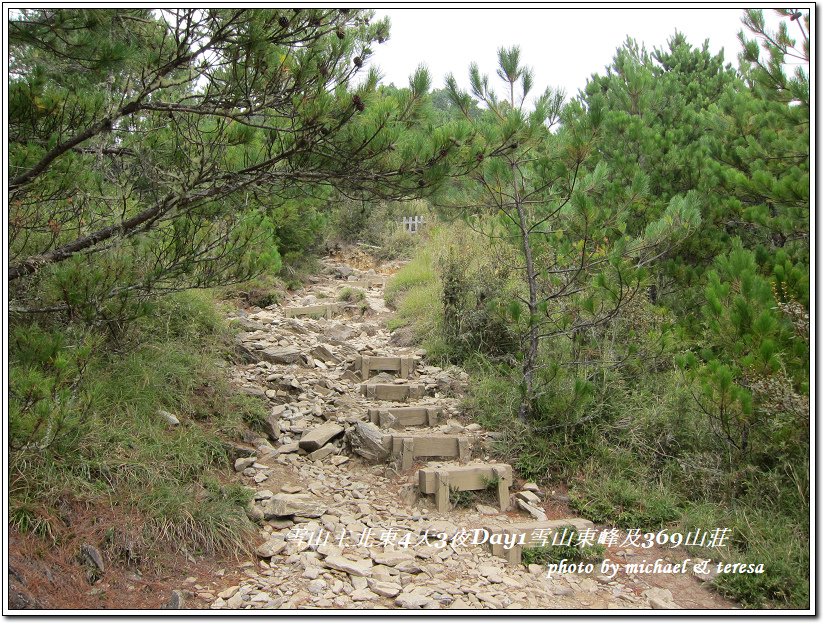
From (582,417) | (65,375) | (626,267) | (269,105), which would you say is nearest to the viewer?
(65,375)

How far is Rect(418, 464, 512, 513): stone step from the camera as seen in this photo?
432 centimetres

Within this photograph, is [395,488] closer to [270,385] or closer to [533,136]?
[270,385]

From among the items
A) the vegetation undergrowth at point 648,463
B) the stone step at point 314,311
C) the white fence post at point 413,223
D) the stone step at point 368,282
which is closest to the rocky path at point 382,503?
the vegetation undergrowth at point 648,463

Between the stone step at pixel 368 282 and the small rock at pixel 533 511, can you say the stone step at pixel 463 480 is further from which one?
the stone step at pixel 368 282

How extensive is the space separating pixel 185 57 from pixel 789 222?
→ 14.9 feet

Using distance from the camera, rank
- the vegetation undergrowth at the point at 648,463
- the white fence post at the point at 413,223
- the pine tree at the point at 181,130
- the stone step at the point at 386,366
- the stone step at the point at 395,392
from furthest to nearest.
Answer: the white fence post at the point at 413,223 → the stone step at the point at 386,366 → the stone step at the point at 395,392 → the vegetation undergrowth at the point at 648,463 → the pine tree at the point at 181,130

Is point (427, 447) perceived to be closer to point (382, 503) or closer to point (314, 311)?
point (382, 503)

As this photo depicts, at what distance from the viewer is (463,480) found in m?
4.42

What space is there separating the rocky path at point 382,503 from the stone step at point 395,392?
0.04 ft

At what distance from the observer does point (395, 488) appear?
15.1ft

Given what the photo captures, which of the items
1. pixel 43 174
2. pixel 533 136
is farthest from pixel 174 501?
pixel 533 136

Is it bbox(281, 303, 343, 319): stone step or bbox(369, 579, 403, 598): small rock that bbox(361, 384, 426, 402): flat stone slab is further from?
bbox(281, 303, 343, 319): stone step

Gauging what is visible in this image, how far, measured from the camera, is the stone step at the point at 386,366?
22.1ft

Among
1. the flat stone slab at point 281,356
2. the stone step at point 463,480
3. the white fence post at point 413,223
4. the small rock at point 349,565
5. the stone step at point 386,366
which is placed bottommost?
the small rock at point 349,565
